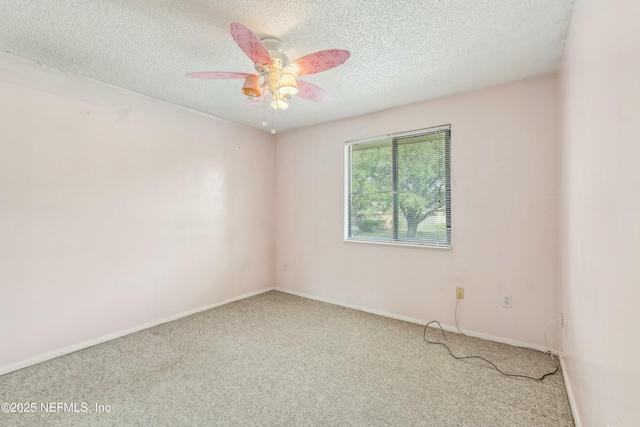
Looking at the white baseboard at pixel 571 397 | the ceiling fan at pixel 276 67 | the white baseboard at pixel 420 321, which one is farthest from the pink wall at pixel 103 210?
the white baseboard at pixel 571 397

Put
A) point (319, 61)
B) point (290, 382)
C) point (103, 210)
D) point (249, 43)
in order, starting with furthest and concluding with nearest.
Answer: point (103, 210)
point (290, 382)
point (319, 61)
point (249, 43)

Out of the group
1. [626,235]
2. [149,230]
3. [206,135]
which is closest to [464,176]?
[626,235]

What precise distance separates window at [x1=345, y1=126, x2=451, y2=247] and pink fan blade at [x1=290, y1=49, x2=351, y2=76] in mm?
1635

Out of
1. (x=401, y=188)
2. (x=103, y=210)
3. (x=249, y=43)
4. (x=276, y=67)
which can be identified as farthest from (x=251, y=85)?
(x=401, y=188)

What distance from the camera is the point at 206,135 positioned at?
130 inches

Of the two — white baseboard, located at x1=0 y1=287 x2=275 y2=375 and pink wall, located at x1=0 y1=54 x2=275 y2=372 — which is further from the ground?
pink wall, located at x1=0 y1=54 x2=275 y2=372

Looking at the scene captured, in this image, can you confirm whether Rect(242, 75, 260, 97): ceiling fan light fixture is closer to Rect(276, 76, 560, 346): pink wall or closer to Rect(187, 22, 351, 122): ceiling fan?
Rect(187, 22, 351, 122): ceiling fan

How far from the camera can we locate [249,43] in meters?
1.47

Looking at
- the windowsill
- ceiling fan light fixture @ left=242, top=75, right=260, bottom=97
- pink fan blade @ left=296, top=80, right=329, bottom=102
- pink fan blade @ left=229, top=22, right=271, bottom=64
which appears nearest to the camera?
pink fan blade @ left=229, top=22, right=271, bottom=64

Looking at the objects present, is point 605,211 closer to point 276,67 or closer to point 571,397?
point 571,397

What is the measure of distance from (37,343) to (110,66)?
7.31 ft

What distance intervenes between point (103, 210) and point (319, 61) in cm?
230

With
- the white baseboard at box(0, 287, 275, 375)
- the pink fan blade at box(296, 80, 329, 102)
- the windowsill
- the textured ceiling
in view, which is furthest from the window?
the white baseboard at box(0, 287, 275, 375)

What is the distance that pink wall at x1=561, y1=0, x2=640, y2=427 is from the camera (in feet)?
2.60
